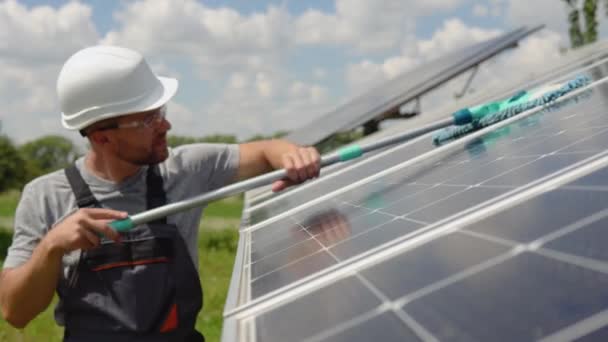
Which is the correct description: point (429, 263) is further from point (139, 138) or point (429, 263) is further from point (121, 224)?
point (139, 138)

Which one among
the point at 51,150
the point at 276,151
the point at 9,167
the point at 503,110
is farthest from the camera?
the point at 51,150

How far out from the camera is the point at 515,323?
91 cm

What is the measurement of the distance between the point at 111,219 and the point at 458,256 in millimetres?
1667

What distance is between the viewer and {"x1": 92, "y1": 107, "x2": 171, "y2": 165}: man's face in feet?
9.62

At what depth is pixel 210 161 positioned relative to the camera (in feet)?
10.9

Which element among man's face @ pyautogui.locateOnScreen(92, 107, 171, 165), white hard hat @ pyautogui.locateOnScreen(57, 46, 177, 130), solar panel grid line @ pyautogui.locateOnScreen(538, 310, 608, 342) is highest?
white hard hat @ pyautogui.locateOnScreen(57, 46, 177, 130)

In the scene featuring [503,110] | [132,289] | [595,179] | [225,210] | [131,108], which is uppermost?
[131,108]

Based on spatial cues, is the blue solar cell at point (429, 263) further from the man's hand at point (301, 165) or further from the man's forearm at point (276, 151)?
the man's forearm at point (276, 151)

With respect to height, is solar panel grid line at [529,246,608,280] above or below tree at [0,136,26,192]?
below

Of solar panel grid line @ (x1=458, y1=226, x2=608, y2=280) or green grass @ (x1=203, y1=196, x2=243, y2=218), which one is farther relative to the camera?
green grass @ (x1=203, y1=196, x2=243, y2=218)

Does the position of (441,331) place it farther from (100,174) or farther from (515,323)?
(100,174)

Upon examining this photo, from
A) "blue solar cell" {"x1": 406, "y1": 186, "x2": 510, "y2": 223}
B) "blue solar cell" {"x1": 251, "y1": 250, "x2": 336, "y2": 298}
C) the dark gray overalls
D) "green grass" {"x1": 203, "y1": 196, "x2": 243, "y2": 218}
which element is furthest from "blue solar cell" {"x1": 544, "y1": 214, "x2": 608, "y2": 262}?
"green grass" {"x1": 203, "y1": 196, "x2": 243, "y2": 218}

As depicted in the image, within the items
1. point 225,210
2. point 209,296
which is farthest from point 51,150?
point 209,296

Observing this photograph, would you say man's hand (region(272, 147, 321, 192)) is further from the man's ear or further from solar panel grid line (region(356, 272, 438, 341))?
solar panel grid line (region(356, 272, 438, 341))
